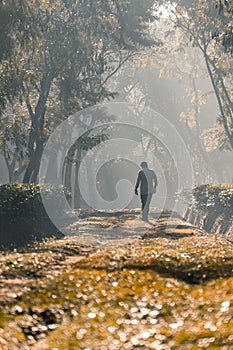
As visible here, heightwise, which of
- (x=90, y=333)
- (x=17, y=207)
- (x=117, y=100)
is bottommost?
(x=90, y=333)

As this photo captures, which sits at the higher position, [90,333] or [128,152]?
[128,152]

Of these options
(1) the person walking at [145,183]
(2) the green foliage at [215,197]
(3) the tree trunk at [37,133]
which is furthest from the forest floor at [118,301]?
(3) the tree trunk at [37,133]

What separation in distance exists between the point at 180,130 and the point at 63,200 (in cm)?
4467

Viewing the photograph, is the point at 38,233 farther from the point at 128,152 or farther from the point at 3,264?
the point at 128,152

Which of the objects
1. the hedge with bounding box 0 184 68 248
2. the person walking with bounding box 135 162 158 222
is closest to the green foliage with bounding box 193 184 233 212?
the person walking with bounding box 135 162 158 222

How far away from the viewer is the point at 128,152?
9338cm

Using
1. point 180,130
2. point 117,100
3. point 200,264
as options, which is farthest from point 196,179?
point 200,264

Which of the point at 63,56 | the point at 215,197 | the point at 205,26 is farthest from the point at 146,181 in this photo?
the point at 205,26

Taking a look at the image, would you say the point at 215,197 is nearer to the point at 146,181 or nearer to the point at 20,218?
the point at 146,181

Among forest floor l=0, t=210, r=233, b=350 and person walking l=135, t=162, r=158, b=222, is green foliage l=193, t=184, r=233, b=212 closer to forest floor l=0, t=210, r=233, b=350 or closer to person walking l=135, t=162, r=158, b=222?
person walking l=135, t=162, r=158, b=222

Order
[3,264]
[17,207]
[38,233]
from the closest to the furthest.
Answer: [3,264] < [17,207] < [38,233]

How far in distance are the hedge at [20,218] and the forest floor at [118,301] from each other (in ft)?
16.7

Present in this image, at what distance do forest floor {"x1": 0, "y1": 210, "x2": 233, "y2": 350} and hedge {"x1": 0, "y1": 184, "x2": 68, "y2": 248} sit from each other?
5.10 m

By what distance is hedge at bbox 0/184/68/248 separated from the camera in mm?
17172
